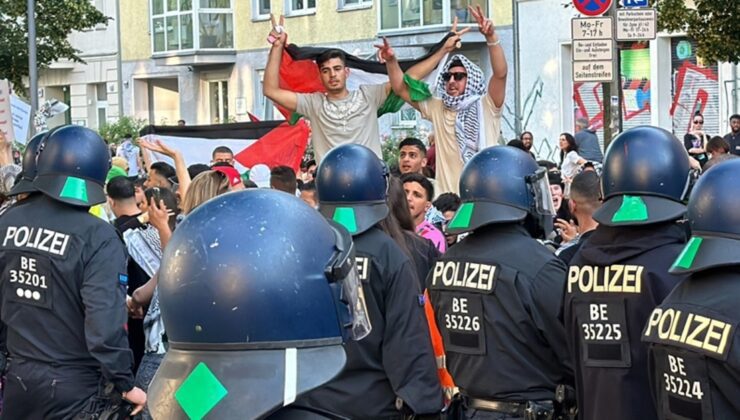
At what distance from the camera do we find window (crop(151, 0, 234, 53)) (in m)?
38.9

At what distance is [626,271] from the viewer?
202 inches

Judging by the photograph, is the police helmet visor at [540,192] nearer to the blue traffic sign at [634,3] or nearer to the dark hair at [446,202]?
the dark hair at [446,202]

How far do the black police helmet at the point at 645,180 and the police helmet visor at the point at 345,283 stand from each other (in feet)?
8.08

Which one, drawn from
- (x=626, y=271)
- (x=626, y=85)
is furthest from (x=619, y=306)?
(x=626, y=85)

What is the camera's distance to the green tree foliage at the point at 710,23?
62.2 ft

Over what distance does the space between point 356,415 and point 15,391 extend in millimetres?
1779

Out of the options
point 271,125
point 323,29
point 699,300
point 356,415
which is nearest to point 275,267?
point 699,300

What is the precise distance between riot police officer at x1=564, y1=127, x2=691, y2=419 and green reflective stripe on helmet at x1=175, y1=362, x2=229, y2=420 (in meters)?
2.80

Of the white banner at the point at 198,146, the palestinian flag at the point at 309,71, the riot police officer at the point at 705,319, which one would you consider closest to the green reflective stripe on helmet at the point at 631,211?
the riot police officer at the point at 705,319

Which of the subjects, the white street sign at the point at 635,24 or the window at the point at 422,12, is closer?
the white street sign at the point at 635,24

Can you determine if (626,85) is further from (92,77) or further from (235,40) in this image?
(92,77)

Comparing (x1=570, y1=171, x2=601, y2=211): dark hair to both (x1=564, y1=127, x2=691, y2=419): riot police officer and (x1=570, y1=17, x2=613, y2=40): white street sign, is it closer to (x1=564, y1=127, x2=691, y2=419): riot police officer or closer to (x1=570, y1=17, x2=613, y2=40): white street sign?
(x1=564, y1=127, x2=691, y2=419): riot police officer

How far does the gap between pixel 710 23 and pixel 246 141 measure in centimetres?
885

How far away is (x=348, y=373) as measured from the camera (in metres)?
5.82
